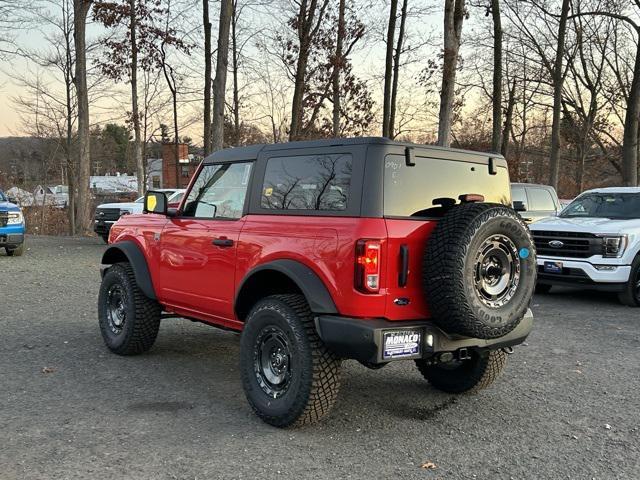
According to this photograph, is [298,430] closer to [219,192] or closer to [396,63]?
[219,192]

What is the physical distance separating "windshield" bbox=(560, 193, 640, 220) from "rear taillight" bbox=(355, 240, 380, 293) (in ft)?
25.6

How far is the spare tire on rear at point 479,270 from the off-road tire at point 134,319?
3.12 metres

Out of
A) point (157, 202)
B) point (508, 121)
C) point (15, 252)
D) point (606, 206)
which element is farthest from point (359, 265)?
point (508, 121)

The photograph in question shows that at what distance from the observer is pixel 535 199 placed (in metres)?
14.0

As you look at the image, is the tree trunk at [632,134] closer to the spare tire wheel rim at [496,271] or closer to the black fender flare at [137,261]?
the spare tire wheel rim at [496,271]

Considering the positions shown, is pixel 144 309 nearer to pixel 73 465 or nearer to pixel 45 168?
pixel 73 465

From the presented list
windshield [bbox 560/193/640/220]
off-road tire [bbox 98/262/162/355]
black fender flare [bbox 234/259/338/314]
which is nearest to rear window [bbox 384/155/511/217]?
black fender flare [bbox 234/259/338/314]

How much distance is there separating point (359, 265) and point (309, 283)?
422mm

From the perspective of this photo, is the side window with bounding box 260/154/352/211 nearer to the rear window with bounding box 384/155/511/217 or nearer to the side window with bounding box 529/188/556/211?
A: the rear window with bounding box 384/155/511/217

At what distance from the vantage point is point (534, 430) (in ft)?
14.3

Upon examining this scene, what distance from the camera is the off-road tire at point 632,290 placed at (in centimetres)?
941

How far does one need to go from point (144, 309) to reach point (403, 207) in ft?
10.0

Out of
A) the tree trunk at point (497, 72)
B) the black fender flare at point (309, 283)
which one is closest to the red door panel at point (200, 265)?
the black fender flare at point (309, 283)

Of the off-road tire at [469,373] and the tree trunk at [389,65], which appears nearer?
the off-road tire at [469,373]
